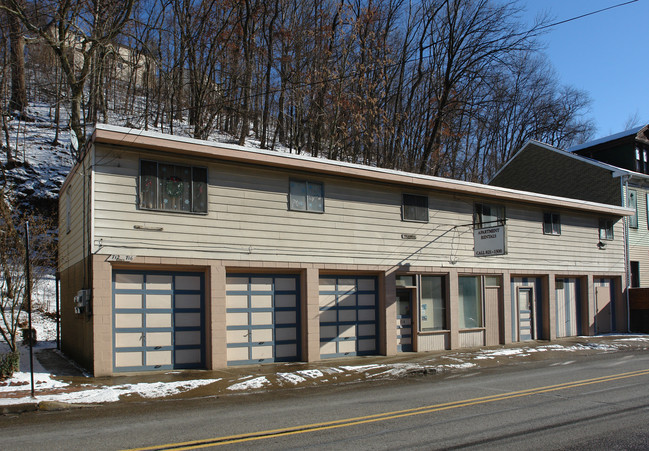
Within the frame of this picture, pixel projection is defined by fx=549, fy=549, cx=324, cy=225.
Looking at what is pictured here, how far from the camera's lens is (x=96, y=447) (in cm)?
708

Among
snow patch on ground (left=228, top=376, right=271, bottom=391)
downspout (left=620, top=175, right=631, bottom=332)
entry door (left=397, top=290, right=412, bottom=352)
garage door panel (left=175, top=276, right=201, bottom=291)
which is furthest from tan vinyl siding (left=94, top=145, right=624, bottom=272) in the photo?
downspout (left=620, top=175, right=631, bottom=332)

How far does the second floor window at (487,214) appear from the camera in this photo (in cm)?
2078

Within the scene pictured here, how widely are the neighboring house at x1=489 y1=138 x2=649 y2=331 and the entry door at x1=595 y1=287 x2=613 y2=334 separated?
1461mm

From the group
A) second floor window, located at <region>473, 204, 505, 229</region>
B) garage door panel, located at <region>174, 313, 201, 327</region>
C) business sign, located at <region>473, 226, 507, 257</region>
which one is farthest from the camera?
second floor window, located at <region>473, 204, 505, 229</region>

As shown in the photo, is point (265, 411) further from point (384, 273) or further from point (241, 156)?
point (384, 273)

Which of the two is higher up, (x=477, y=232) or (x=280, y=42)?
(x=280, y=42)

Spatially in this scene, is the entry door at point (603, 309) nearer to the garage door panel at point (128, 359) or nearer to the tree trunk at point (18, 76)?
the garage door panel at point (128, 359)

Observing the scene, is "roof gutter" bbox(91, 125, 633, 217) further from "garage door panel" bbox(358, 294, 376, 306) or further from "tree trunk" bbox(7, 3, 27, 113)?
"tree trunk" bbox(7, 3, 27, 113)

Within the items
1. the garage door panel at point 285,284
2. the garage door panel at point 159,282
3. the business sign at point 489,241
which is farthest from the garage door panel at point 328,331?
the business sign at point 489,241

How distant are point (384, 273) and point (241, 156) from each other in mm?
6318

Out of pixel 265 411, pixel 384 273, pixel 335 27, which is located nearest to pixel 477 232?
pixel 384 273

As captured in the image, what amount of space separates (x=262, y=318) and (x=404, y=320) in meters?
5.53

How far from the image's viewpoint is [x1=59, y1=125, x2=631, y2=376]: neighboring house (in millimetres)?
13312

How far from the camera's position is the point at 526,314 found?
22.9m
